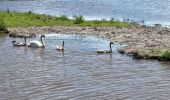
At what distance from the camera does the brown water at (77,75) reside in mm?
24000

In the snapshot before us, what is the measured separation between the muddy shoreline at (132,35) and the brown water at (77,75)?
4.06 ft

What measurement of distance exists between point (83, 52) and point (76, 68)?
6233mm

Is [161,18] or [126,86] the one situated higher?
[161,18]

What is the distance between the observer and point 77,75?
28438 millimetres

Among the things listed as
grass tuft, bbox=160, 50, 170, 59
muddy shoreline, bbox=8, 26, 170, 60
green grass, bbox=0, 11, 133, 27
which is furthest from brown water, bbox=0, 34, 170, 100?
green grass, bbox=0, 11, 133, 27

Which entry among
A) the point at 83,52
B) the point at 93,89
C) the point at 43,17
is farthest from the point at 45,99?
the point at 43,17

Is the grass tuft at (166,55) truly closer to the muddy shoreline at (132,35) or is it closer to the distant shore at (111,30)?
the distant shore at (111,30)

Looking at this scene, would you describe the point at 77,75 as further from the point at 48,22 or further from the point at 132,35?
the point at 48,22

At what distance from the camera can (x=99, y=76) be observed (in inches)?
1111

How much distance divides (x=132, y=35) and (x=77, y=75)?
666 inches

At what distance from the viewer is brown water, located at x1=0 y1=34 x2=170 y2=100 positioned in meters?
24.0

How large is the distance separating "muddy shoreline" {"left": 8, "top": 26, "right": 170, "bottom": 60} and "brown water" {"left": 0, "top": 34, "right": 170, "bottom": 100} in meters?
1.24

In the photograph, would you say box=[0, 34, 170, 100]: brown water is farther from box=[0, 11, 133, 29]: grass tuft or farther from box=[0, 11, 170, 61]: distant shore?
box=[0, 11, 133, 29]: grass tuft

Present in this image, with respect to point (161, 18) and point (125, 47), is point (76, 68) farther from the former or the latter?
point (161, 18)
